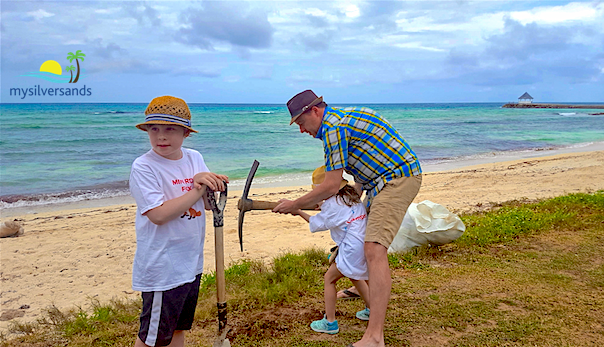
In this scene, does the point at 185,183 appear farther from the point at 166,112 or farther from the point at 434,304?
the point at 434,304

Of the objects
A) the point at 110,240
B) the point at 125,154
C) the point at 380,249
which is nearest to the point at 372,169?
the point at 380,249

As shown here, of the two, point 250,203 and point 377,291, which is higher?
point 250,203

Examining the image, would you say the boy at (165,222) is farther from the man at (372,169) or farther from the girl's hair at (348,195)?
the girl's hair at (348,195)

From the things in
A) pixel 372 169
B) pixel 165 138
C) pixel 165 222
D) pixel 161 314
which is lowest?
pixel 161 314

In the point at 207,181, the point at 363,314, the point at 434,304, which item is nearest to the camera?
the point at 207,181

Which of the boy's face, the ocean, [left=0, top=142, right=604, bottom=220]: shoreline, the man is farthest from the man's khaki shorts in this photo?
the ocean

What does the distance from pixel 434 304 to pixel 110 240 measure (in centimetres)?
569

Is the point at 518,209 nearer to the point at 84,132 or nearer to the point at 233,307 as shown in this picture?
the point at 233,307

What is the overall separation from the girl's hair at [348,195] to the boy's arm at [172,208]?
1.14 metres

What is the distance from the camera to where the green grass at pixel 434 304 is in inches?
126

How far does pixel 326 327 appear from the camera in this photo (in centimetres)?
329

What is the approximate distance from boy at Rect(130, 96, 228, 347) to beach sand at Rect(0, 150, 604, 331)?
9.51ft

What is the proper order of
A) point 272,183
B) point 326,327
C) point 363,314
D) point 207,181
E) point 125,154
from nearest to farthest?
point 207,181
point 326,327
point 363,314
point 272,183
point 125,154

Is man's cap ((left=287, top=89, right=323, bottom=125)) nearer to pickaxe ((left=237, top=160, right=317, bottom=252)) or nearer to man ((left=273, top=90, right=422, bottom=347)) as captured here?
man ((left=273, top=90, right=422, bottom=347))
